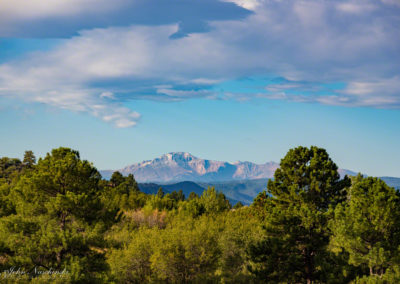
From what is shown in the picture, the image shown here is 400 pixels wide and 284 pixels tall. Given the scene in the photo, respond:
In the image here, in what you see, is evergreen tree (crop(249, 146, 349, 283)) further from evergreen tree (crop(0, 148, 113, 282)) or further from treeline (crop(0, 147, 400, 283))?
evergreen tree (crop(0, 148, 113, 282))

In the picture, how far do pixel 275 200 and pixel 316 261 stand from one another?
6538 millimetres

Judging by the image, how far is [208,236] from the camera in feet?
132

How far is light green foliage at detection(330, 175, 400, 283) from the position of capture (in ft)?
90.8

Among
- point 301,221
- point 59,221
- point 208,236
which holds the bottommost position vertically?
point 208,236

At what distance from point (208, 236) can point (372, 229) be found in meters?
17.2

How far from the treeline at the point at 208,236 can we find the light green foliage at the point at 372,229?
0.24ft

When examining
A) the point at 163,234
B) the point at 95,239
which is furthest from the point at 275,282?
the point at 95,239

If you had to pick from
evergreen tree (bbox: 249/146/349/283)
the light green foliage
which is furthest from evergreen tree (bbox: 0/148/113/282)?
the light green foliage

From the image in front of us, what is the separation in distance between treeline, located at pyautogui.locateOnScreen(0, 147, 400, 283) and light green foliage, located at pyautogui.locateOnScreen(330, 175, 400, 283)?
74 millimetres

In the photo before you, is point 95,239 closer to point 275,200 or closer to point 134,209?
point 275,200

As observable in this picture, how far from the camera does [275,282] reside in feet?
110

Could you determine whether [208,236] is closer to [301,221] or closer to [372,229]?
[301,221]

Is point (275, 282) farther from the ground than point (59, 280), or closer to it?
closer to it

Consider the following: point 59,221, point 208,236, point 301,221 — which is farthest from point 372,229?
point 59,221
